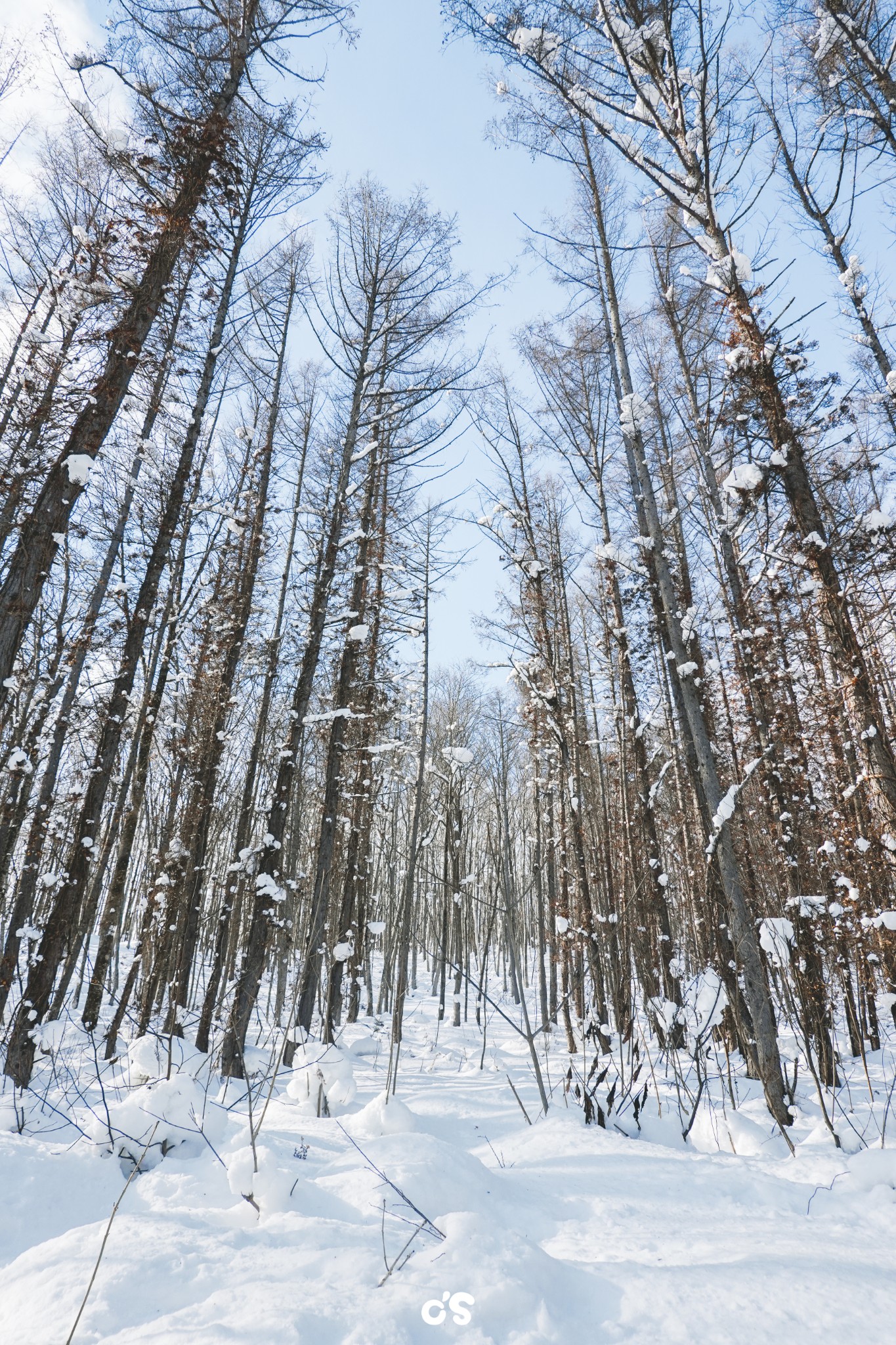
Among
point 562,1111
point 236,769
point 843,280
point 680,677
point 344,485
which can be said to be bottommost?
point 562,1111

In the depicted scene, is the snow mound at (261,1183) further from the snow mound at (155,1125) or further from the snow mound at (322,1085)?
the snow mound at (322,1085)

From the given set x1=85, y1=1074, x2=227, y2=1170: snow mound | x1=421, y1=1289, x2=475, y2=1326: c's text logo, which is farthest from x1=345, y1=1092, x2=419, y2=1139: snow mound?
x1=421, y1=1289, x2=475, y2=1326: c's text logo

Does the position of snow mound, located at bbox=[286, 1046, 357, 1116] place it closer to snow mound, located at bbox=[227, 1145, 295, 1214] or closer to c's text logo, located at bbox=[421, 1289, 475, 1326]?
snow mound, located at bbox=[227, 1145, 295, 1214]

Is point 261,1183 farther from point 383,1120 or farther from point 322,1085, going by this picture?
point 322,1085

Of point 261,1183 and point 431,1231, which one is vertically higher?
point 261,1183

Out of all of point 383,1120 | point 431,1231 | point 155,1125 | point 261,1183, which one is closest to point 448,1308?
point 431,1231

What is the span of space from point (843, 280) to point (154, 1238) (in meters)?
10.9

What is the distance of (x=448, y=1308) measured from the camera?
163cm

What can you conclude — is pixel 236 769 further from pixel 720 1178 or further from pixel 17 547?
pixel 720 1178

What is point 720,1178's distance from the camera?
111 inches

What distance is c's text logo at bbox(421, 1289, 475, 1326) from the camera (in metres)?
1.60

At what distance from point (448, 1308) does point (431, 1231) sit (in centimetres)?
46

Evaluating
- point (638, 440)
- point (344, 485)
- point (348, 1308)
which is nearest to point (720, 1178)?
point (348, 1308)

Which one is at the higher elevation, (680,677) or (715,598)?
(715,598)
